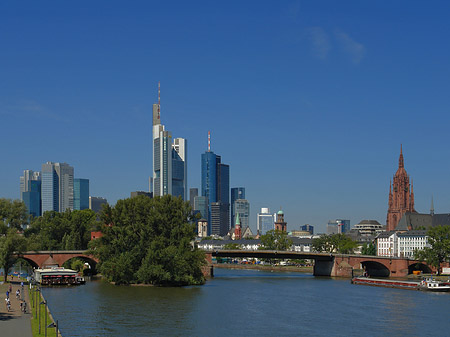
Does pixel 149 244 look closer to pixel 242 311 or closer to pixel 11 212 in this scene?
pixel 11 212

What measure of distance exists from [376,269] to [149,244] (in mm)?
75233

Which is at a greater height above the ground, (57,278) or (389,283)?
(57,278)

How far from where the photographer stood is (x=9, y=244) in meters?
103

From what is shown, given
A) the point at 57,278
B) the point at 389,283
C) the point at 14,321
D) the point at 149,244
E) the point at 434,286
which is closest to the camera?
the point at 14,321

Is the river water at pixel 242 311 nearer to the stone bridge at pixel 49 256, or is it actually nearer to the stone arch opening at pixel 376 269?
the stone bridge at pixel 49 256

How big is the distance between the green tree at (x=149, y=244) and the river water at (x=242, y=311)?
3179mm

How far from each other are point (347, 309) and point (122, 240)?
40.2 metres

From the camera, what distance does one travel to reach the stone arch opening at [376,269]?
6339 inches

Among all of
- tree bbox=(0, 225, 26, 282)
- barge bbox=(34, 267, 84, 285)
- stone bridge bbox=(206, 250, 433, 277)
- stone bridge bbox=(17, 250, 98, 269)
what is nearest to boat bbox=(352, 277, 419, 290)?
stone bridge bbox=(206, 250, 433, 277)

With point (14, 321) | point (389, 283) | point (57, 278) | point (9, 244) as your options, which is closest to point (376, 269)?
point (389, 283)

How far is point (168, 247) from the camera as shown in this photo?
10844 cm

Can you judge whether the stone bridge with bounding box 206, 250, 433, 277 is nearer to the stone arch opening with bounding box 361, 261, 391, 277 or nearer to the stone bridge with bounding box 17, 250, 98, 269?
the stone arch opening with bounding box 361, 261, 391, 277

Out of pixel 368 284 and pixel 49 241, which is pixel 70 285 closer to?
pixel 49 241

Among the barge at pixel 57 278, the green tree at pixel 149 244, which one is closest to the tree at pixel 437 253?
the green tree at pixel 149 244
